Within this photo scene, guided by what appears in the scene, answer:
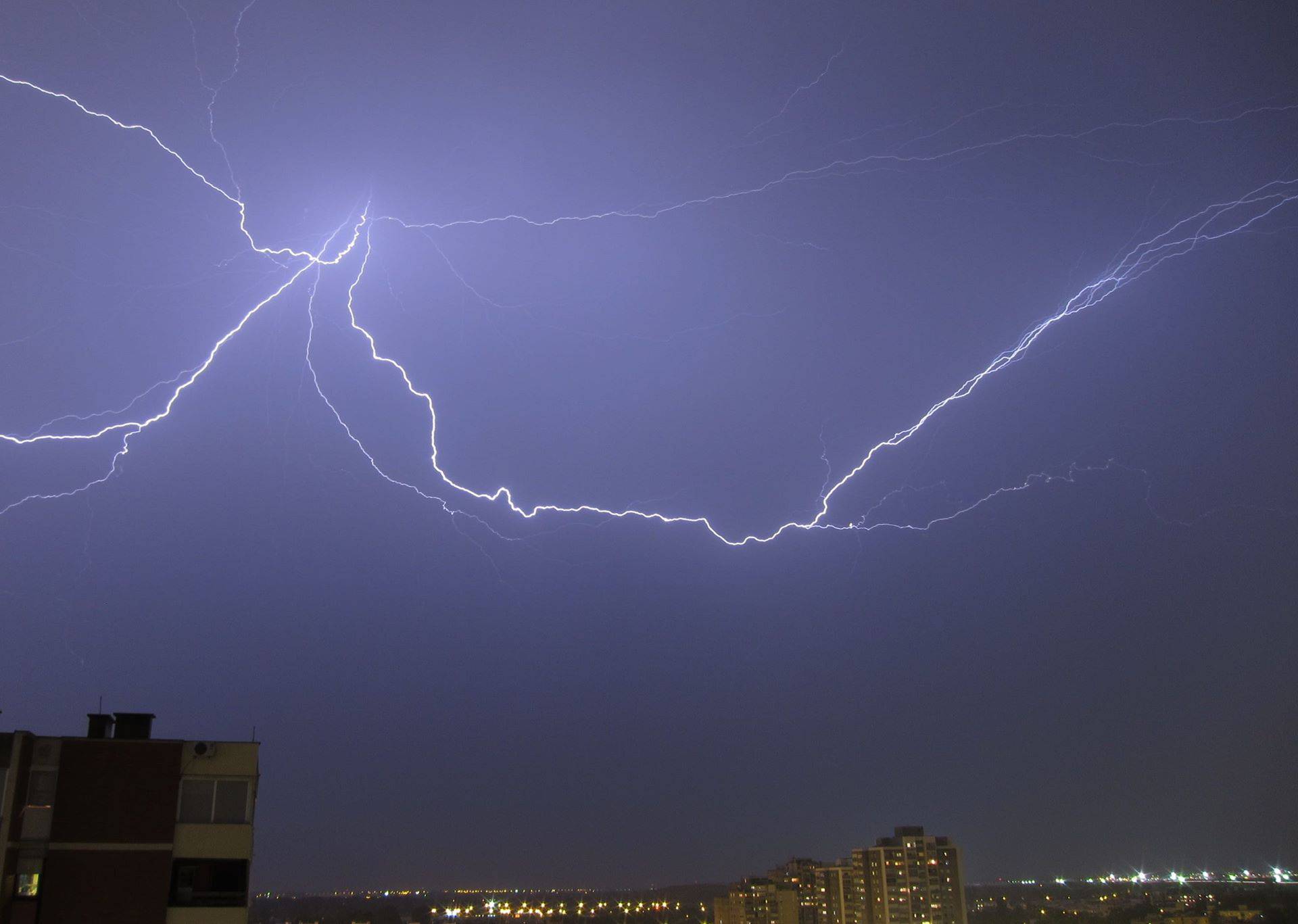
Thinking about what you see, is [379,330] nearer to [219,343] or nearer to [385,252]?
[385,252]

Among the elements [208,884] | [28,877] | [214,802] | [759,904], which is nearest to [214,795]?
[214,802]

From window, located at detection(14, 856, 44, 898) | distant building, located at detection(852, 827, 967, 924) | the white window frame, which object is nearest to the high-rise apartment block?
distant building, located at detection(852, 827, 967, 924)

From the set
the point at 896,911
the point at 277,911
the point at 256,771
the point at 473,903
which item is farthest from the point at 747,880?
the point at 256,771

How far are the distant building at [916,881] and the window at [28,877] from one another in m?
28.6

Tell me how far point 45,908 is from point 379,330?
321 inches

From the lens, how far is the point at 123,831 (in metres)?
7.88

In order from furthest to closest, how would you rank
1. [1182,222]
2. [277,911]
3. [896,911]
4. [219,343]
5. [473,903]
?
[473,903] < [277,911] < [896,911] < [219,343] < [1182,222]

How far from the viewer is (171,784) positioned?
807cm

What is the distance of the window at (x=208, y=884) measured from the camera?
7.94m

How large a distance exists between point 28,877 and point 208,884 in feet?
4.14

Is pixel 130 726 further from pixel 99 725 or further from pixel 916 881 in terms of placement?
pixel 916 881

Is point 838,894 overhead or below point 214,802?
below

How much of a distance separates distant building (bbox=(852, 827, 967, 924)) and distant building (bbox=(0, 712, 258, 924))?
90.6 ft

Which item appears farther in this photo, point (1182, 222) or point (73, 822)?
point (1182, 222)
